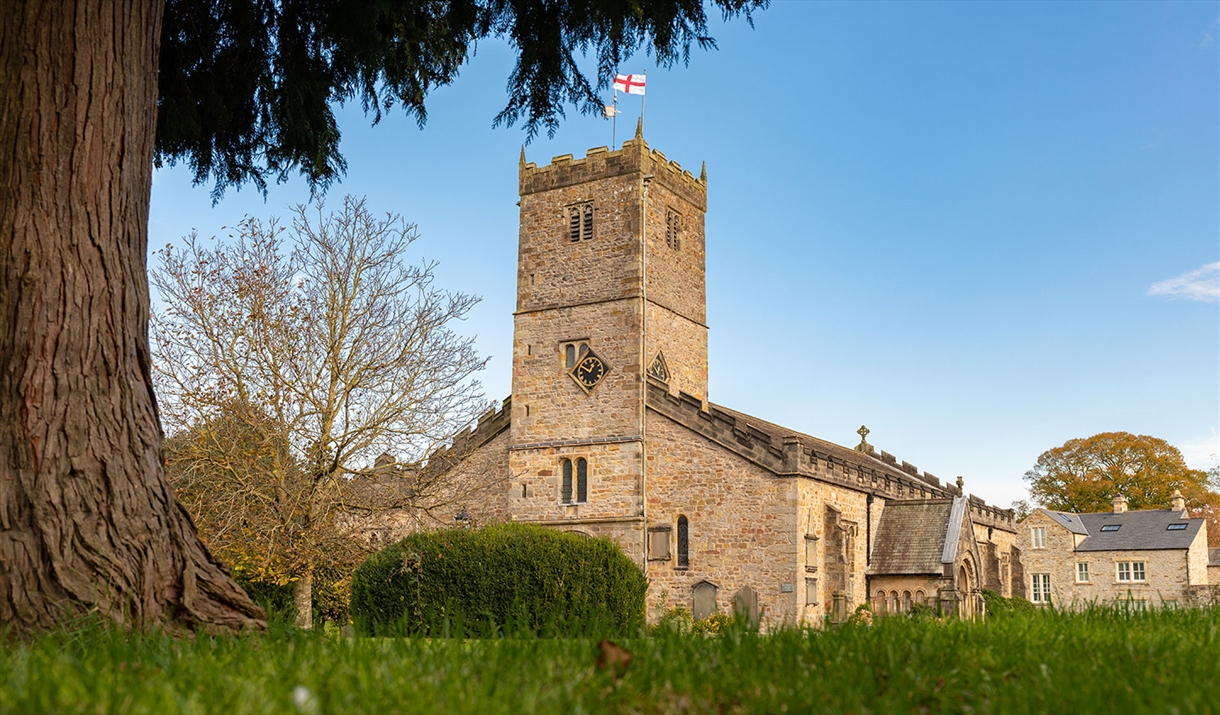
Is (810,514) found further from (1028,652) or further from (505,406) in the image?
(1028,652)

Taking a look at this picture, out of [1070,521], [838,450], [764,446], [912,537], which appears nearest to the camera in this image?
[764,446]

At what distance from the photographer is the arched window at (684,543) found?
3369 cm

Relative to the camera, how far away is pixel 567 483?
35812 mm

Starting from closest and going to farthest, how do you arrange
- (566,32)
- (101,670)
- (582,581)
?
(101,670)
(566,32)
(582,581)

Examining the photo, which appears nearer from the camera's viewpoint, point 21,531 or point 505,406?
point 21,531

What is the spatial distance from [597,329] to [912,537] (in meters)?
12.5

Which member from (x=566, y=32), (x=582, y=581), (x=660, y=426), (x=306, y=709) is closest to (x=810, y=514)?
(x=660, y=426)

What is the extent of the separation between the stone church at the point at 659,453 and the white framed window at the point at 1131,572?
24469mm

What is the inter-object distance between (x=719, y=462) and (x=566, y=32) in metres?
25.8

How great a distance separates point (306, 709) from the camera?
10.6 ft

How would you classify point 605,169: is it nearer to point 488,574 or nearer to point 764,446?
point 764,446

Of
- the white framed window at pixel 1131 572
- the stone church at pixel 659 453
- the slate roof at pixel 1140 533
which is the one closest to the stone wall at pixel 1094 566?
the white framed window at pixel 1131 572

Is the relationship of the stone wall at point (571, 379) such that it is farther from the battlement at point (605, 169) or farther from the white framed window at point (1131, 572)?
the white framed window at point (1131, 572)

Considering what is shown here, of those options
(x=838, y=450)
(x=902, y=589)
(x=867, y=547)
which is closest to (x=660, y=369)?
(x=867, y=547)
